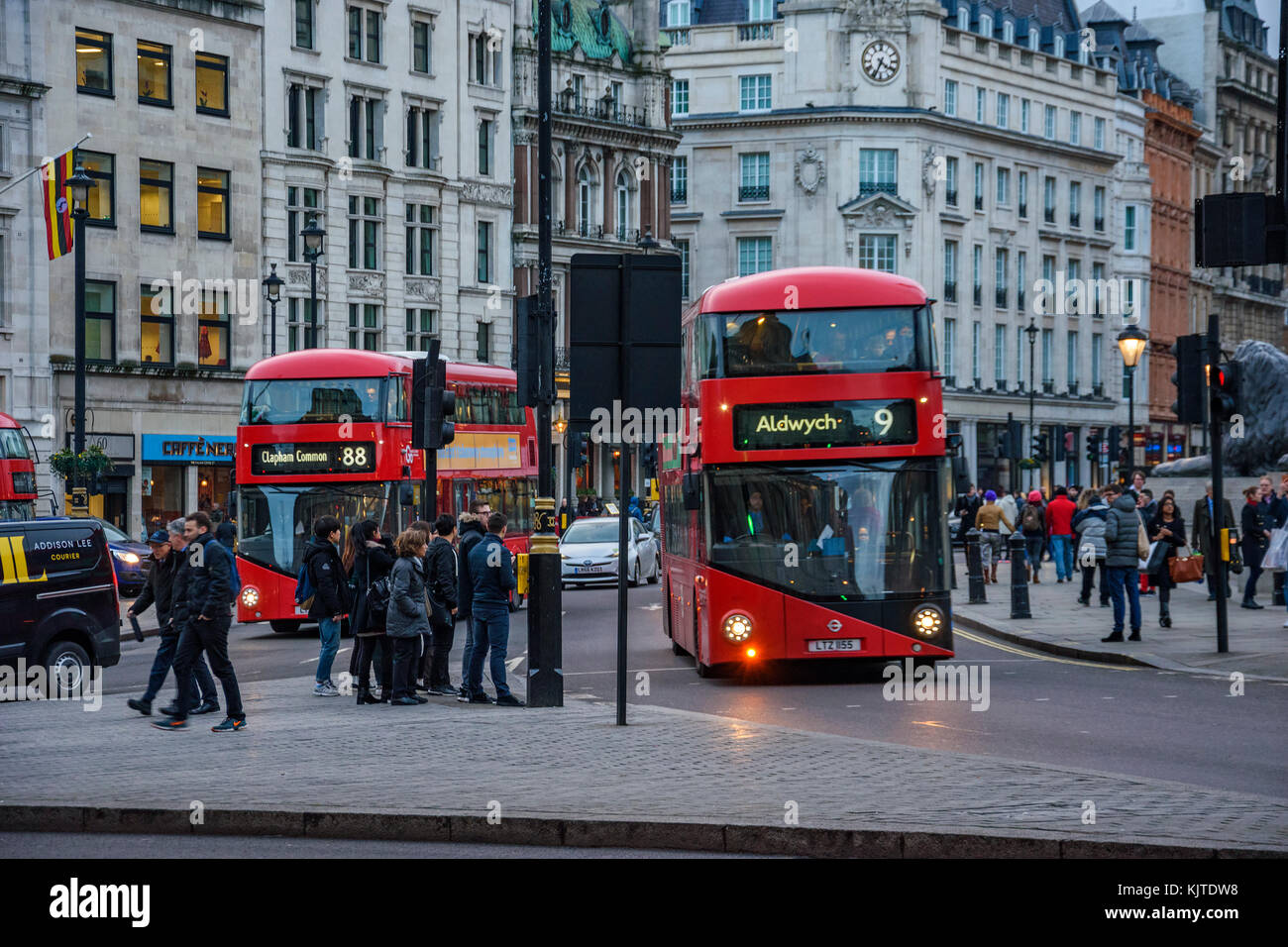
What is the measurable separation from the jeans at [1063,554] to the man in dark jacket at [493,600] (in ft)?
74.7

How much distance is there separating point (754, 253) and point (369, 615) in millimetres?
69226

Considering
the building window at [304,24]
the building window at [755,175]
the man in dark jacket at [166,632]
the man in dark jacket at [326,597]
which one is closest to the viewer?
the man in dark jacket at [166,632]

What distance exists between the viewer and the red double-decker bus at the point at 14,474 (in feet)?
124

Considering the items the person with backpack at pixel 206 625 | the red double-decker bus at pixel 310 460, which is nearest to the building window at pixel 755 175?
the red double-decker bus at pixel 310 460

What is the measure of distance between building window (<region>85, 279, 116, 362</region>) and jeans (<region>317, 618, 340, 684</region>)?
113 feet

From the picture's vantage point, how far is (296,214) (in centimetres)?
5919

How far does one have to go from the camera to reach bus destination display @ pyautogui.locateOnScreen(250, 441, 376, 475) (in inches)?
1136

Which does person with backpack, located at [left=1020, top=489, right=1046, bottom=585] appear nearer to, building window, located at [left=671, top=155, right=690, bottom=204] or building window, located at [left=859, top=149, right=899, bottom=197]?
building window, located at [left=859, top=149, right=899, bottom=197]

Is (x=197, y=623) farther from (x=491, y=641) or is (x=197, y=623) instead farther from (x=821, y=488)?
(x=821, y=488)

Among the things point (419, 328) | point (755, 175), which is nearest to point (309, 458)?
point (419, 328)

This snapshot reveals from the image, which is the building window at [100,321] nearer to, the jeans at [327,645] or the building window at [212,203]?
the building window at [212,203]
